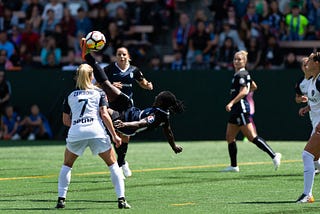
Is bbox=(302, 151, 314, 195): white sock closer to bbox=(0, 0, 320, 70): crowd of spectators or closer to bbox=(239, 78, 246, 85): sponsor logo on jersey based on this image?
bbox=(239, 78, 246, 85): sponsor logo on jersey

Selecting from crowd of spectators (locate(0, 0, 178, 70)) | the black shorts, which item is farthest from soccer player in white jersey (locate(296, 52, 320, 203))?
crowd of spectators (locate(0, 0, 178, 70))

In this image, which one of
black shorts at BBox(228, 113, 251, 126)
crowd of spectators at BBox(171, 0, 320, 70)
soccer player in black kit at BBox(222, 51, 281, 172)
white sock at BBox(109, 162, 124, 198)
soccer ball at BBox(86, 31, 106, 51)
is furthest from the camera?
crowd of spectators at BBox(171, 0, 320, 70)

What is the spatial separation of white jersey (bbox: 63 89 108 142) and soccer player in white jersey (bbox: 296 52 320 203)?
2.74m

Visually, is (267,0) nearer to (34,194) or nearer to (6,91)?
(6,91)

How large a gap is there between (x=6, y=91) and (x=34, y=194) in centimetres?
1565

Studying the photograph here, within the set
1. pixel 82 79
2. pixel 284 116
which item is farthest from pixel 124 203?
pixel 284 116

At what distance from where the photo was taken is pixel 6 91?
29406 millimetres

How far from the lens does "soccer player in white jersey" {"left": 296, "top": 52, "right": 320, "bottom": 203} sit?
12.5 meters

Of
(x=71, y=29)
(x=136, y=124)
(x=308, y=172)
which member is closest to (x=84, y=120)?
(x=308, y=172)

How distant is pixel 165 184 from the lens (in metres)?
15.4

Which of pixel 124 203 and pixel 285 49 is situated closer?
pixel 124 203

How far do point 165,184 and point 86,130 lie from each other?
3.53 m

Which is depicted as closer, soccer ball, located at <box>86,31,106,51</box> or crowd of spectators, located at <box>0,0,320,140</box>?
soccer ball, located at <box>86,31,106,51</box>

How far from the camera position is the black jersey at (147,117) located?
1644 centimetres
